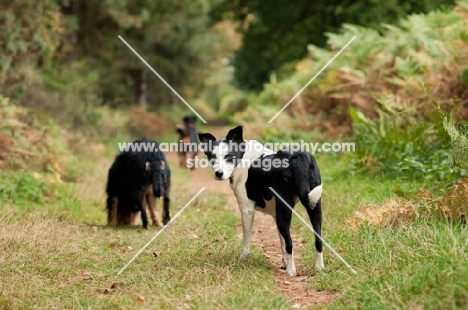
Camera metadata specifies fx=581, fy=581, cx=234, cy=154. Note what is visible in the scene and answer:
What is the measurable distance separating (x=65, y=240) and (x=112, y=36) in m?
16.8

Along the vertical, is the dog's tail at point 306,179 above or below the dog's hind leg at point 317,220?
above

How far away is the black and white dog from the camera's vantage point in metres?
5.61

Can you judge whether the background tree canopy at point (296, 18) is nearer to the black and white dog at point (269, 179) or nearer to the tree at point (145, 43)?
the tree at point (145, 43)

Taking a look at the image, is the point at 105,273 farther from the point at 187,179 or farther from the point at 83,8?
the point at 83,8

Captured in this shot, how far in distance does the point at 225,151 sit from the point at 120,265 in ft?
5.47

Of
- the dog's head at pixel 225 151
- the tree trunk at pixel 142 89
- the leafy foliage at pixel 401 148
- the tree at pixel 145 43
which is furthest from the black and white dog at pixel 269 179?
the tree trunk at pixel 142 89

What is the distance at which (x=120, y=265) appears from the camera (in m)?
6.19

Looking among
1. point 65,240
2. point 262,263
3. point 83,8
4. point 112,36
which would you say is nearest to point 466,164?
point 262,263

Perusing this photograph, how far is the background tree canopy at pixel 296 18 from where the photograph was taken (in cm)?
2128

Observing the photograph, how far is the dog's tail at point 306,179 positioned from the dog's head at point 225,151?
2.13 feet

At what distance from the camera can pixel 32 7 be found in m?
13.8

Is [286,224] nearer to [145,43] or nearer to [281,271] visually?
[281,271]

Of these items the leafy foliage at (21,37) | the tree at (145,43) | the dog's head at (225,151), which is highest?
the tree at (145,43)

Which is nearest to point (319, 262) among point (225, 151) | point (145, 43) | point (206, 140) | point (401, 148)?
point (225, 151)
